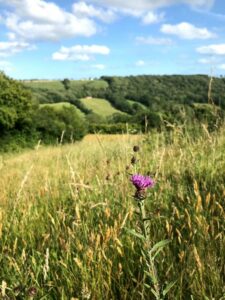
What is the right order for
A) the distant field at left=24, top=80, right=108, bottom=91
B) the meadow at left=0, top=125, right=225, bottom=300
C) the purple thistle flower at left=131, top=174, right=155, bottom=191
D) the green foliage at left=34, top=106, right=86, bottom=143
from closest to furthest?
the purple thistle flower at left=131, top=174, right=155, bottom=191 → the meadow at left=0, top=125, right=225, bottom=300 → the green foliage at left=34, top=106, right=86, bottom=143 → the distant field at left=24, top=80, right=108, bottom=91

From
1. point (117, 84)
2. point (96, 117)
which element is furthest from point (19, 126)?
point (117, 84)

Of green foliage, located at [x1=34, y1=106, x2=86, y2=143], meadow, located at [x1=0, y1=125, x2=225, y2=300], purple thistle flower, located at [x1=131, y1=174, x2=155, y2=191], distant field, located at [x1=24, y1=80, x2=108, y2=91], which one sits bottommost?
green foliage, located at [x1=34, y1=106, x2=86, y2=143]

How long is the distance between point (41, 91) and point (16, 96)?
6347cm

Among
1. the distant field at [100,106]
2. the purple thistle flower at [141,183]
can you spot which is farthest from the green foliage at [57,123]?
the purple thistle flower at [141,183]

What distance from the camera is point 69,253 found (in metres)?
2.38

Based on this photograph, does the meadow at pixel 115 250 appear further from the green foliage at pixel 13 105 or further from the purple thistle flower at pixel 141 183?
the green foliage at pixel 13 105

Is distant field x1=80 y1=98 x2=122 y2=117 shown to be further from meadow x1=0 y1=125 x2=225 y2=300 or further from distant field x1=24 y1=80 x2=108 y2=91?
meadow x1=0 y1=125 x2=225 y2=300

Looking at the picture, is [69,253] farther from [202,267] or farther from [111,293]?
[202,267]

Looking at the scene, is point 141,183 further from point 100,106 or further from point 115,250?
point 100,106

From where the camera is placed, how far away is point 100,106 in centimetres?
10662

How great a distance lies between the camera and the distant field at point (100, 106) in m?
102

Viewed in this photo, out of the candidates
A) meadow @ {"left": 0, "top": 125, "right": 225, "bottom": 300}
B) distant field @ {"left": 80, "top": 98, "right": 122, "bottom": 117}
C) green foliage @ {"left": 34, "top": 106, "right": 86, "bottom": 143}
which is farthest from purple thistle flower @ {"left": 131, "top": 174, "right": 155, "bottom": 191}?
distant field @ {"left": 80, "top": 98, "right": 122, "bottom": 117}

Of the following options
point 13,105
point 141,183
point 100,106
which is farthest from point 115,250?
point 100,106

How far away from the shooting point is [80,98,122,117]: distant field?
335 ft
